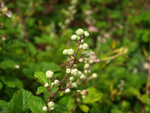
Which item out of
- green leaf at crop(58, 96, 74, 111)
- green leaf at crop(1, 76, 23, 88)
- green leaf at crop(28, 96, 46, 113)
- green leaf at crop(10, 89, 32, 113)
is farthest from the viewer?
green leaf at crop(58, 96, 74, 111)

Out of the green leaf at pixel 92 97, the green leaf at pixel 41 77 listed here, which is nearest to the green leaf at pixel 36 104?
the green leaf at pixel 41 77

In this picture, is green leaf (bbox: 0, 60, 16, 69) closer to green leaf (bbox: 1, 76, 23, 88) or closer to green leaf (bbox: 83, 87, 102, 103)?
green leaf (bbox: 1, 76, 23, 88)

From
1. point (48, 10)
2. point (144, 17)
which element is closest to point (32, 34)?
point (48, 10)

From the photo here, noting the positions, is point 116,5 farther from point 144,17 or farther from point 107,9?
point 144,17

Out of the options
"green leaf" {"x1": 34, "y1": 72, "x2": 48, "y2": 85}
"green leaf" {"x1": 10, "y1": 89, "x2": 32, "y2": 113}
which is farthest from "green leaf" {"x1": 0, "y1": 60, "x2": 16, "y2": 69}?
"green leaf" {"x1": 34, "y1": 72, "x2": 48, "y2": 85}

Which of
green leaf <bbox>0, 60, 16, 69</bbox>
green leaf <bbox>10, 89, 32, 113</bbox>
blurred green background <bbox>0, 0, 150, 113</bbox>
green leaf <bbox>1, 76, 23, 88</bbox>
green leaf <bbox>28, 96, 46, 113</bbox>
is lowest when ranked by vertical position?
green leaf <bbox>28, 96, 46, 113</bbox>

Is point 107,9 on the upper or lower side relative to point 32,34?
upper

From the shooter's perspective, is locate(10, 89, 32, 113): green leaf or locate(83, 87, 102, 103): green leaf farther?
locate(83, 87, 102, 103): green leaf

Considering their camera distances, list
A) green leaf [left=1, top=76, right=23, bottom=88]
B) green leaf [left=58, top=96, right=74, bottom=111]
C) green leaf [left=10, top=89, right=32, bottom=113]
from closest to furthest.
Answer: green leaf [left=10, top=89, right=32, bottom=113] → green leaf [left=1, top=76, right=23, bottom=88] → green leaf [left=58, top=96, right=74, bottom=111]
